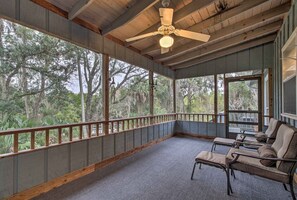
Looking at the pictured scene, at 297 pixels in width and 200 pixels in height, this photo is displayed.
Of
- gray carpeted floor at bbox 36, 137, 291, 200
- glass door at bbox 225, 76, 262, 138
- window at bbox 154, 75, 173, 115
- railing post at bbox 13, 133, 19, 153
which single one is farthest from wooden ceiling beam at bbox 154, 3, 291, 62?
railing post at bbox 13, 133, 19, 153

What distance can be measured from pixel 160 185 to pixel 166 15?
2.59 metres

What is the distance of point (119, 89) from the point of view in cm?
448

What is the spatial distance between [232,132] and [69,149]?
5.10 m

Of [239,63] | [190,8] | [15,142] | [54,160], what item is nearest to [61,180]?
[54,160]

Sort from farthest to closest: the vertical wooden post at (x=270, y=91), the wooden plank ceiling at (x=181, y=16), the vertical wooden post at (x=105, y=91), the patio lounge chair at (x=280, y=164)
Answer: the vertical wooden post at (x=270, y=91), the vertical wooden post at (x=105, y=91), the wooden plank ceiling at (x=181, y=16), the patio lounge chair at (x=280, y=164)

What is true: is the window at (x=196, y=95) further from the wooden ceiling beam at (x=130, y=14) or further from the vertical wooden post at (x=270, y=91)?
the wooden ceiling beam at (x=130, y=14)

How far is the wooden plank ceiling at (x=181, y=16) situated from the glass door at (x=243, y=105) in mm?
1367

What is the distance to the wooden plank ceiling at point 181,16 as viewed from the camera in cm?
275

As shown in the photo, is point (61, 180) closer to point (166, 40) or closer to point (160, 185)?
point (160, 185)

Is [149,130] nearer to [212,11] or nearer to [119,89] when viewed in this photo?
[119,89]

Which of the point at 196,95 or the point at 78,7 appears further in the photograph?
the point at 196,95

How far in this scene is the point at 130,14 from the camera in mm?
2918

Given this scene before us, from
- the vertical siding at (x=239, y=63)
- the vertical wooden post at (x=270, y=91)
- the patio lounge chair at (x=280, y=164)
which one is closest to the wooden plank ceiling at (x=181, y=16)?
the vertical siding at (x=239, y=63)

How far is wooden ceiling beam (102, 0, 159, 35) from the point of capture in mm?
2642
